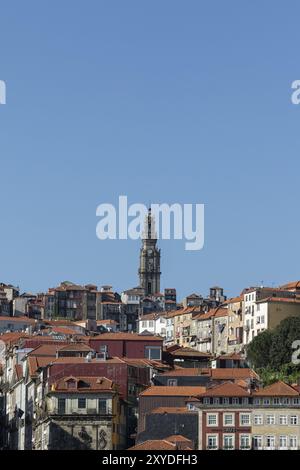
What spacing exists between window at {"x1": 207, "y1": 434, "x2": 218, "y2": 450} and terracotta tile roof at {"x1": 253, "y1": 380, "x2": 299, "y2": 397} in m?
4.21

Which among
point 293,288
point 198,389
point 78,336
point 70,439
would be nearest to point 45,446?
point 70,439

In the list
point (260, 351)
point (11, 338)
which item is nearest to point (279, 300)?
point (260, 351)

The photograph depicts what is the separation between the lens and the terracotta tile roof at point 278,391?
114188 millimetres

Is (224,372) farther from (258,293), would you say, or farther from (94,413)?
(258,293)

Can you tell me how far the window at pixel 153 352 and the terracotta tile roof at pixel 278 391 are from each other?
80.2 feet

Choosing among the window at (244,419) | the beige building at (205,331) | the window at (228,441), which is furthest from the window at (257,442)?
the beige building at (205,331)

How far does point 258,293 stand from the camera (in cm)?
16812

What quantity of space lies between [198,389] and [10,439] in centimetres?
1653

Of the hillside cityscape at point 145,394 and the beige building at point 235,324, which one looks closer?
the hillside cityscape at point 145,394

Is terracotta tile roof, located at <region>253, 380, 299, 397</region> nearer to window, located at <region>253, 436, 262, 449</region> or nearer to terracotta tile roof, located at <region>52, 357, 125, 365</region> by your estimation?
window, located at <region>253, 436, 262, 449</region>

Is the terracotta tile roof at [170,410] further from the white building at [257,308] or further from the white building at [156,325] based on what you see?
the white building at [156,325]

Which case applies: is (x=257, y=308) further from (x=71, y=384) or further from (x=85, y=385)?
(x=71, y=384)

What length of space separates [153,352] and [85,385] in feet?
83.5

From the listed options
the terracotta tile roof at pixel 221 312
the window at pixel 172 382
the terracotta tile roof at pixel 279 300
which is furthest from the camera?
the terracotta tile roof at pixel 221 312
